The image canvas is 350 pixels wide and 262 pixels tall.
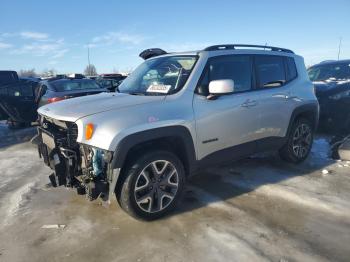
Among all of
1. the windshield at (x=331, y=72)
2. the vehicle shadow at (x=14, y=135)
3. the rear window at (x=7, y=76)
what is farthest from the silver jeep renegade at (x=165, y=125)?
the rear window at (x=7, y=76)

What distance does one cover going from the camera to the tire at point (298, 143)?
5762 millimetres

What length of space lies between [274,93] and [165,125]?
2.15m

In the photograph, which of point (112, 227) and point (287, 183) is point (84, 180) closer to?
point (112, 227)

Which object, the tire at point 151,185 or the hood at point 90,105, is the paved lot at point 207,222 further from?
the hood at point 90,105

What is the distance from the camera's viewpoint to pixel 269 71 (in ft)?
17.1

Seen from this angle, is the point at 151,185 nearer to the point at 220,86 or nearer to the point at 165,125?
the point at 165,125

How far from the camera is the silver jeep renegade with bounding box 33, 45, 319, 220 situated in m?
3.57

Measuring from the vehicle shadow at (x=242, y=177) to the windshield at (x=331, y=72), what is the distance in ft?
10.3

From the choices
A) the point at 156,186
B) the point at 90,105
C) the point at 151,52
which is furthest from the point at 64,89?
the point at 156,186

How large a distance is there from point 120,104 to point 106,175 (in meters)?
0.79

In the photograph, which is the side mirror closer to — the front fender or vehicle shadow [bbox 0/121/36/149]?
the front fender

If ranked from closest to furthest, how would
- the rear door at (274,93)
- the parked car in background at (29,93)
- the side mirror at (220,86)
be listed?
the side mirror at (220,86) → the rear door at (274,93) → the parked car in background at (29,93)

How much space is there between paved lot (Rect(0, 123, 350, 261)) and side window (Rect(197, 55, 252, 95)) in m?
1.46

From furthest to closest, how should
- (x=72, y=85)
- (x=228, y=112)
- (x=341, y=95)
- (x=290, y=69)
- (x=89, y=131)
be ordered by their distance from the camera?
(x=72, y=85), (x=341, y=95), (x=290, y=69), (x=228, y=112), (x=89, y=131)
